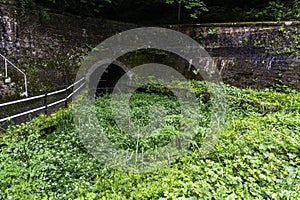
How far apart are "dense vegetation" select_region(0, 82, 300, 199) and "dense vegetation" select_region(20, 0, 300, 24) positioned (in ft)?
19.3

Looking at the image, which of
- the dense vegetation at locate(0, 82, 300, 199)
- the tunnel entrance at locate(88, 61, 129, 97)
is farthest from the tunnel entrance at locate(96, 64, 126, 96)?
the dense vegetation at locate(0, 82, 300, 199)

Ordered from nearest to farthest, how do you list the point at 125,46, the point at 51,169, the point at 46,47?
the point at 51,169, the point at 46,47, the point at 125,46

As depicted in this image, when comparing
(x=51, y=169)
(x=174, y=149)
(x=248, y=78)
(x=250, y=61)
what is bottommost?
(x=51, y=169)

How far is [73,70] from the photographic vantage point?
9.59 meters

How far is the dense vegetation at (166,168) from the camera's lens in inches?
111

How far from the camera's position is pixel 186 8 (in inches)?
488

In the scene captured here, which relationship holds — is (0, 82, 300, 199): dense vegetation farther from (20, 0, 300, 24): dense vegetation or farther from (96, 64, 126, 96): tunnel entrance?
(20, 0, 300, 24): dense vegetation

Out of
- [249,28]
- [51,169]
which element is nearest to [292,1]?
[249,28]

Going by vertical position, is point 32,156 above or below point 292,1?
below

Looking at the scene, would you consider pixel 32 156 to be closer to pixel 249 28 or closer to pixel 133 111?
pixel 133 111

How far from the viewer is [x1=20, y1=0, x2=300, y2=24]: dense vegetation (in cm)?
921

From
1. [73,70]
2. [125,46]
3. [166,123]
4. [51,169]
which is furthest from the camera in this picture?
[125,46]

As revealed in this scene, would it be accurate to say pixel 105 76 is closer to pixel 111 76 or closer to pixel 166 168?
pixel 111 76

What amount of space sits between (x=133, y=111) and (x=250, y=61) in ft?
18.4
